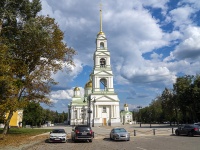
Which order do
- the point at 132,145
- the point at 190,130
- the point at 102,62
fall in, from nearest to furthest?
the point at 132,145 < the point at 190,130 < the point at 102,62

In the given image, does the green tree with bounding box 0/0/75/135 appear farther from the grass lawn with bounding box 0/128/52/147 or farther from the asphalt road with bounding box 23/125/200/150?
the asphalt road with bounding box 23/125/200/150

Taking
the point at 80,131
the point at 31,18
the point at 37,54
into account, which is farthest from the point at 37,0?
the point at 80,131

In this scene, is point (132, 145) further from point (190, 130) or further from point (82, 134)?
point (190, 130)

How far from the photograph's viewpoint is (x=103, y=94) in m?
71.1

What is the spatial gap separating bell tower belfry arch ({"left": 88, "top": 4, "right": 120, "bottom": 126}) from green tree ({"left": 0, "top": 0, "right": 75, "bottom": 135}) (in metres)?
44.2

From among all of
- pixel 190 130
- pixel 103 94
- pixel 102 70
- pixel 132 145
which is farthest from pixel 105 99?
pixel 132 145

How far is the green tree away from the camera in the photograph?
72.4 ft

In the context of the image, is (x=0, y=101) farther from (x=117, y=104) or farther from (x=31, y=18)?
(x=117, y=104)

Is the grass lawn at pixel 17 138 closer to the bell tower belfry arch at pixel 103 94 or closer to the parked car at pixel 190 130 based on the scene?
the parked car at pixel 190 130

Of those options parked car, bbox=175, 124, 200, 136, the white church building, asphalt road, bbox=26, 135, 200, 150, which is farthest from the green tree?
the white church building

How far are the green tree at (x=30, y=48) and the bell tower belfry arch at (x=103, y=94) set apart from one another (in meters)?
44.2

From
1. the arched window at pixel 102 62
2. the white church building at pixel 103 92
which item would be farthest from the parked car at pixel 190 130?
the arched window at pixel 102 62

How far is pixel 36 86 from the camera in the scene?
81.4 ft

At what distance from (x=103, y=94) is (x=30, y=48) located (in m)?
48.0
